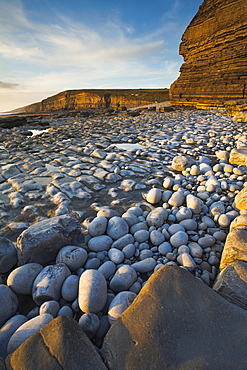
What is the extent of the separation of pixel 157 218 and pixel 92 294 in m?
1.05

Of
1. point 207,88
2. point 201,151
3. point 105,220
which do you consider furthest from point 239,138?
point 207,88

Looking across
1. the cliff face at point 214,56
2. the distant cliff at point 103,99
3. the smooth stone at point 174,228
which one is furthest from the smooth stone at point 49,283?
the distant cliff at point 103,99

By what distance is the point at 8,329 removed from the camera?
1.16m

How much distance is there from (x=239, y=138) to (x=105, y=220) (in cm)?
469

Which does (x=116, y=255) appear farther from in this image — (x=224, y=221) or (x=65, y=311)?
(x=224, y=221)

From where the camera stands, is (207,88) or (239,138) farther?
(207,88)

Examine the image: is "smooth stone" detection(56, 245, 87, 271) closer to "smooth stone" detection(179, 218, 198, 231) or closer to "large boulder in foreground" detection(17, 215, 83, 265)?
"large boulder in foreground" detection(17, 215, 83, 265)

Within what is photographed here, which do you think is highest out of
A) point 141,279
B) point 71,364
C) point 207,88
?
point 207,88

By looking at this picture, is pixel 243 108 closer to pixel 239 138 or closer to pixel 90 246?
pixel 239 138

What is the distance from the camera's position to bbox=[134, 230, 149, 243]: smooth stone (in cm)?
188

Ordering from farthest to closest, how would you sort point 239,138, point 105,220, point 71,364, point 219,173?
point 239,138, point 219,173, point 105,220, point 71,364

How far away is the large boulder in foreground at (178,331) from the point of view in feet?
2.78

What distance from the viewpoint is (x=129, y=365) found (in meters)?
0.87

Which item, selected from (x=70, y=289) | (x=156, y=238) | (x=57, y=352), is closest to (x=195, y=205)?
(x=156, y=238)
